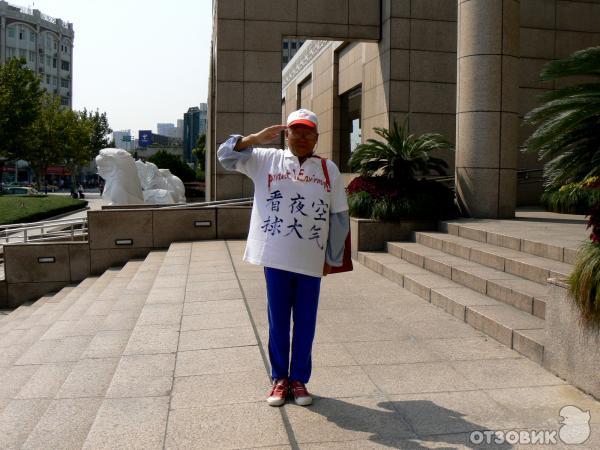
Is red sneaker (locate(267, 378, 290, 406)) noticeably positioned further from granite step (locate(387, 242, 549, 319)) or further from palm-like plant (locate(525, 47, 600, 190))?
palm-like plant (locate(525, 47, 600, 190))

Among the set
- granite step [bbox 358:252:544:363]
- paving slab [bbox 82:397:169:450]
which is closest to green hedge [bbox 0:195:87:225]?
granite step [bbox 358:252:544:363]

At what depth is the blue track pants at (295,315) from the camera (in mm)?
3713

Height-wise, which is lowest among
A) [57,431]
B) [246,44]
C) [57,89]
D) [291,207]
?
[57,431]

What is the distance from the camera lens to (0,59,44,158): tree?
40.1 metres

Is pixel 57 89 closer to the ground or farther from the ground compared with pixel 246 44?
farther from the ground

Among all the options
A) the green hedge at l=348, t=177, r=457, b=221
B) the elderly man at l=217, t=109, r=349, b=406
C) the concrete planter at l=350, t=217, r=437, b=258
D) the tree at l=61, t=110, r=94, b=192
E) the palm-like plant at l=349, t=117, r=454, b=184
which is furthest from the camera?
the tree at l=61, t=110, r=94, b=192

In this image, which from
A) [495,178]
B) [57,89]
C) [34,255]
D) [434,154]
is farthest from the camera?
[57,89]

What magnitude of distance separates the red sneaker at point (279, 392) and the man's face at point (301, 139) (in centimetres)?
147

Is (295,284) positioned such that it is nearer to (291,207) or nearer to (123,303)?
(291,207)

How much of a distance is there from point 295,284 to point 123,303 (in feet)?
13.8

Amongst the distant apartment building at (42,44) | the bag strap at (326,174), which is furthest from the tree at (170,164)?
the distant apartment building at (42,44)

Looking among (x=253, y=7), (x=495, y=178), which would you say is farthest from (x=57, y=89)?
(x=495, y=178)

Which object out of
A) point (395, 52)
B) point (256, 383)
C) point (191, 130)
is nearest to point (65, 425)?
point (256, 383)

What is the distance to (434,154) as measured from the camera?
1440 cm
